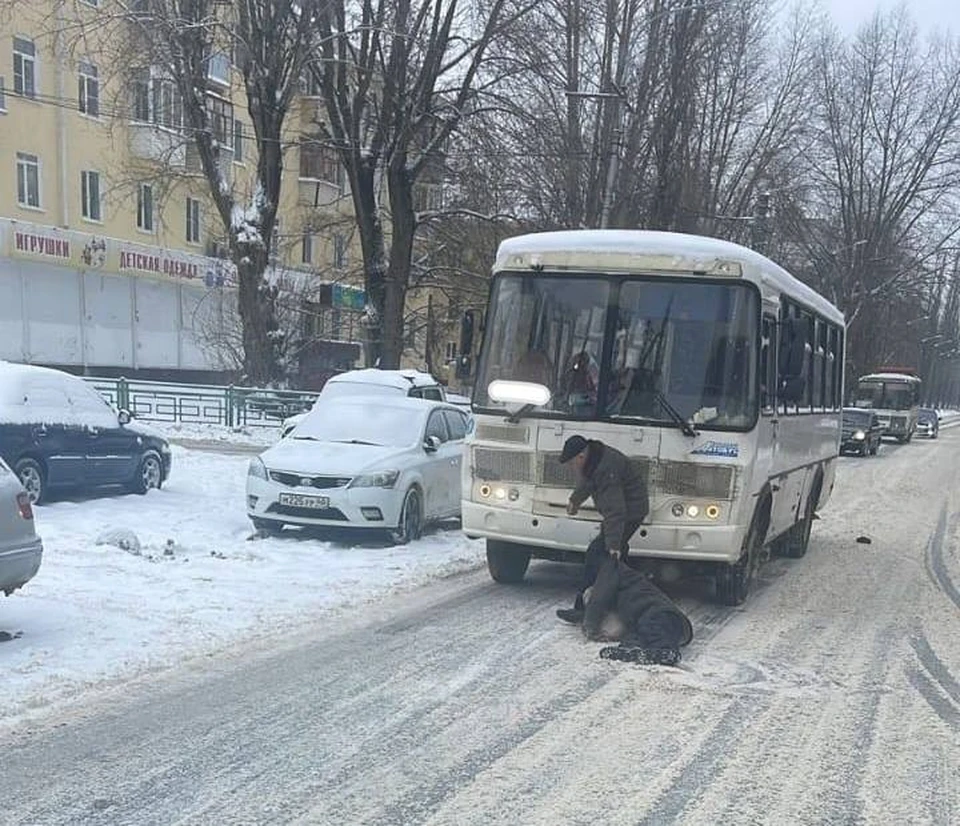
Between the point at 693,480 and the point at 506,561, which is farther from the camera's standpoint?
Result: the point at 506,561

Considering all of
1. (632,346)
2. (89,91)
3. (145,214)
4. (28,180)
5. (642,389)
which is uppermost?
(89,91)

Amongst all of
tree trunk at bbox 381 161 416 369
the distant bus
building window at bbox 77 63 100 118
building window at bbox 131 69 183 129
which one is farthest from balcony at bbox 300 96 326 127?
the distant bus

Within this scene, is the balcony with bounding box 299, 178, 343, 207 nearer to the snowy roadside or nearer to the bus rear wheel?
the snowy roadside

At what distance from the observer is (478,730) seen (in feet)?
18.2

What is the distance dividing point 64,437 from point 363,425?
3671mm

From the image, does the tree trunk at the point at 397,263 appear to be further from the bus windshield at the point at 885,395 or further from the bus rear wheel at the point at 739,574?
the bus windshield at the point at 885,395

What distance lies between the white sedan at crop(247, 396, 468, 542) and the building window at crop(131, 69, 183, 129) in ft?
47.5

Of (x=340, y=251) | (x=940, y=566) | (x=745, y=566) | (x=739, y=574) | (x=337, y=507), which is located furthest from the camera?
(x=340, y=251)

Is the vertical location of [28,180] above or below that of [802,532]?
above

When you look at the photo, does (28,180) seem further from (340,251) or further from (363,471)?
(363,471)

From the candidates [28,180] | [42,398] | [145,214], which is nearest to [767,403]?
[42,398]

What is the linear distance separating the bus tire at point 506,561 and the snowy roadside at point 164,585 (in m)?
0.73

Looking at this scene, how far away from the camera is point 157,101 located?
25719 mm

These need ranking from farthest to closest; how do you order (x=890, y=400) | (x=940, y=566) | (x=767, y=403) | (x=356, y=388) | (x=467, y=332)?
1. (x=890, y=400)
2. (x=356, y=388)
3. (x=940, y=566)
4. (x=467, y=332)
5. (x=767, y=403)
